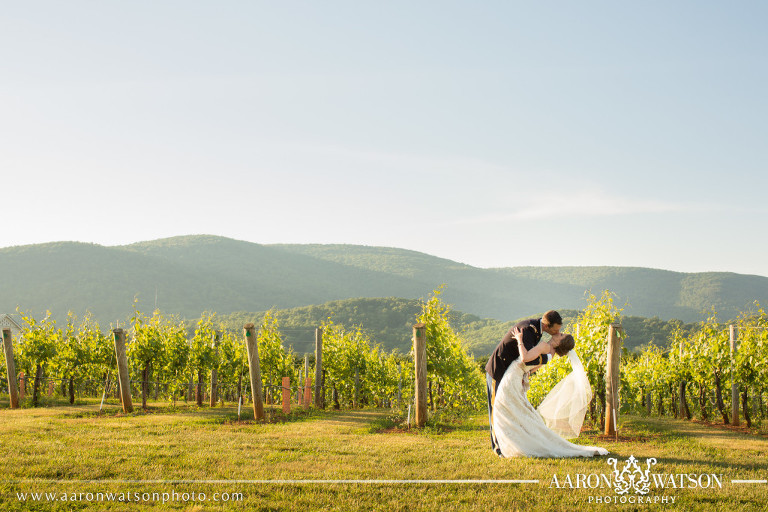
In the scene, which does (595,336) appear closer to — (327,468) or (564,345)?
(564,345)

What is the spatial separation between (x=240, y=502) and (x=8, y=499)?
1.78 m

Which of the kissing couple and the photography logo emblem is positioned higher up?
the kissing couple

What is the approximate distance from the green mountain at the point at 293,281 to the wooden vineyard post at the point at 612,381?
58.0 metres

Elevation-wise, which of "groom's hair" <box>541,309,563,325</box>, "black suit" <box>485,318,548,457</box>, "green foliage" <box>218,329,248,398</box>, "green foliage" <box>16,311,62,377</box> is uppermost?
"groom's hair" <box>541,309,563,325</box>

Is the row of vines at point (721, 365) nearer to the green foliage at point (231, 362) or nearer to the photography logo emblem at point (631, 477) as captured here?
the photography logo emblem at point (631, 477)

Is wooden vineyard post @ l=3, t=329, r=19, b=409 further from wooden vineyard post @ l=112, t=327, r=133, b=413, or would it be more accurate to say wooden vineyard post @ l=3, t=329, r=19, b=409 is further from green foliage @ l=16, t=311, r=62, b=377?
wooden vineyard post @ l=112, t=327, r=133, b=413

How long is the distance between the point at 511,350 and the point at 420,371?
312 cm

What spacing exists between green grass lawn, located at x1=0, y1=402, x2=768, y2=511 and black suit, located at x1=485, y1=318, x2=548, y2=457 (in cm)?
89

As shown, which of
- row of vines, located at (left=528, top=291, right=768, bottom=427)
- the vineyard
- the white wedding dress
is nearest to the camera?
the white wedding dress

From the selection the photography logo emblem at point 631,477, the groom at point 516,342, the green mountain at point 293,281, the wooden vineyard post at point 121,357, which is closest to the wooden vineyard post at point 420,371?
the groom at point 516,342

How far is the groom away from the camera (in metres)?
6.23

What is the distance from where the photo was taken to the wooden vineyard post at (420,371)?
9.25 meters

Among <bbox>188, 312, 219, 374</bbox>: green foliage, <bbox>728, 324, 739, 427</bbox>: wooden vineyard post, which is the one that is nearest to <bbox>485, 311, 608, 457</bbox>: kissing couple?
<bbox>728, 324, 739, 427</bbox>: wooden vineyard post

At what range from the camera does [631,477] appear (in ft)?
16.5
